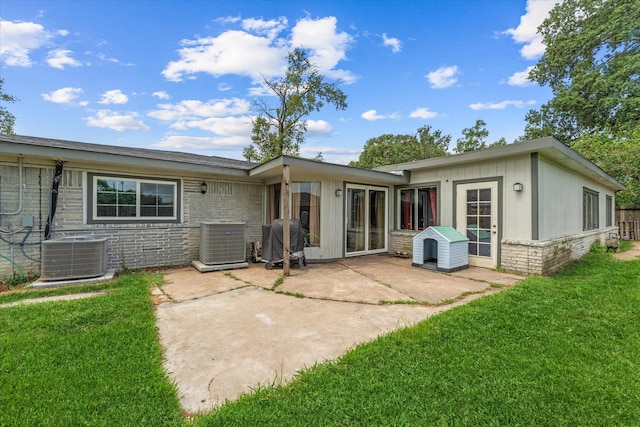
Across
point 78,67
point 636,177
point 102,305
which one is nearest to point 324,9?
point 78,67

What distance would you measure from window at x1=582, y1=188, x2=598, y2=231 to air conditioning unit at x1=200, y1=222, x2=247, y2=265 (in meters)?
10.2

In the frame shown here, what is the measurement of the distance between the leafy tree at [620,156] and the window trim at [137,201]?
1727 cm

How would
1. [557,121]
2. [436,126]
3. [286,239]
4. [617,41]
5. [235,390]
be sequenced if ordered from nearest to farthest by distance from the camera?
[235,390] < [286,239] < [617,41] < [557,121] < [436,126]

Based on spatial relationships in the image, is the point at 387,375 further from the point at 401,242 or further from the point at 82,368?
the point at 401,242

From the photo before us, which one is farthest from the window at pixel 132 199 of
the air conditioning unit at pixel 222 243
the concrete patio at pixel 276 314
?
the concrete patio at pixel 276 314

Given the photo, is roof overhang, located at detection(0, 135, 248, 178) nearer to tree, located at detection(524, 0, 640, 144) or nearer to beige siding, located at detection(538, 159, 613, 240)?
beige siding, located at detection(538, 159, 613, 240)

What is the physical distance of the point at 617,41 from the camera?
15.3 metres

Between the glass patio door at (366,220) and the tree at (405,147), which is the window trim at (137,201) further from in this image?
the tree at (405,147)

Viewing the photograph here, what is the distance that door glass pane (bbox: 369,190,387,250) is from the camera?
813 centimetres

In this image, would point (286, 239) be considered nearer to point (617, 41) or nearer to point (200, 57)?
point (200, 57)

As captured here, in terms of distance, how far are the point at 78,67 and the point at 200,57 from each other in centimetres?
343

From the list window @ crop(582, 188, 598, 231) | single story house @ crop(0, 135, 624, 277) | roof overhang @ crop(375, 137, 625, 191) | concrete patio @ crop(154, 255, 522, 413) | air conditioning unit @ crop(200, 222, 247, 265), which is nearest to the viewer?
concrete patio @ crop(154, 255, 522, 413)

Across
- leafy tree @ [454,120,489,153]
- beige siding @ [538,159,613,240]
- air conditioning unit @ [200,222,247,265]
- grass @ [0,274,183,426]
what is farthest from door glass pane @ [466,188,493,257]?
leafy tree @ [454,120,489,153]

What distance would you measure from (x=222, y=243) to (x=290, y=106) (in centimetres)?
1309
